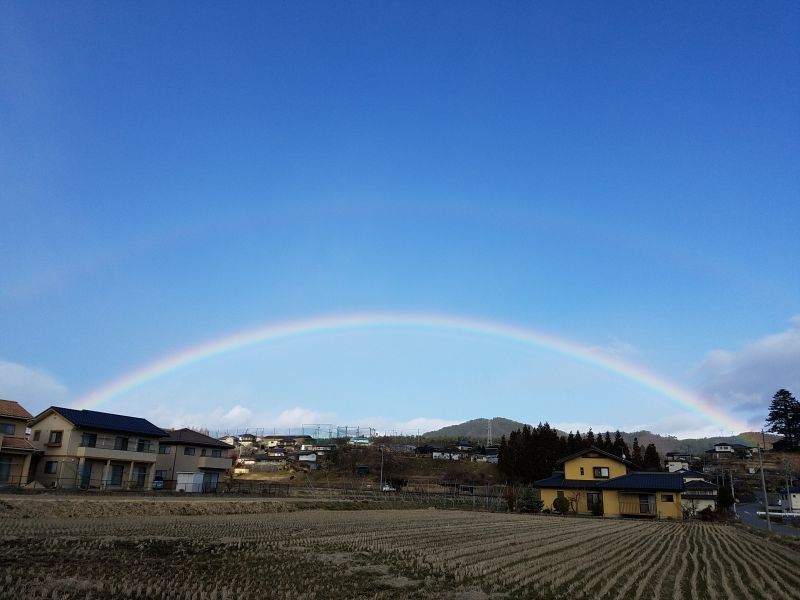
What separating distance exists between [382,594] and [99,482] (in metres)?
36.7

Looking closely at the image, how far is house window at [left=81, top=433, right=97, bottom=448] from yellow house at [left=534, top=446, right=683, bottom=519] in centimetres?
3737

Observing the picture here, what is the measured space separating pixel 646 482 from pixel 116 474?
139 feet

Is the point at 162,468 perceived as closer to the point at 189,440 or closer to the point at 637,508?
the point at 189,440

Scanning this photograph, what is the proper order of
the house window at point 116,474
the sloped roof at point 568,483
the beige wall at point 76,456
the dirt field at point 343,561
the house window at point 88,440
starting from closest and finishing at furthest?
the dirt field at point 343,561 → the beige wall at point 76,456 → the house window at point 88,440 → the house window at point 116,474 → the sloped roof at point 568,483

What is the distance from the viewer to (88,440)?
40531 mm

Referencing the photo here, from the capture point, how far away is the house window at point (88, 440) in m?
40.2

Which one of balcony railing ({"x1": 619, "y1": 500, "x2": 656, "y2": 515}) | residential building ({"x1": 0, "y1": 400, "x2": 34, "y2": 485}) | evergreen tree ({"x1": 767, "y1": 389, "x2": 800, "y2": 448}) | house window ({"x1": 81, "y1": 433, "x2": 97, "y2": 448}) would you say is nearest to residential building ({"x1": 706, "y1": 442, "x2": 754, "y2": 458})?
evergreen tree ({"x1": 767, "y1": 389, "x2": 800, "y2": 448})

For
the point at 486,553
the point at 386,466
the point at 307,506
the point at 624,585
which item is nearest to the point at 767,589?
the point at 624,585

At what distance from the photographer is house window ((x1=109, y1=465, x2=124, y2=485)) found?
137ft

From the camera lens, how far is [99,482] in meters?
40.2

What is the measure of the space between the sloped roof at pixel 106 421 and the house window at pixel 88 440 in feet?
2.38

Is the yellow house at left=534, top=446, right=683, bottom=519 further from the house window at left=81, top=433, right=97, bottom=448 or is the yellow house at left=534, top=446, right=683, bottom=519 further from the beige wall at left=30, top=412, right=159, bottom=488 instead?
the house window at left=81, top=433, right=97, bottom=448

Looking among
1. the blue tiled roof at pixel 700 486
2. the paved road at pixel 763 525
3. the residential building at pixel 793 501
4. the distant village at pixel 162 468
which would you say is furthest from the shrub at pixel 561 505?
the residential building at pixel 793 501

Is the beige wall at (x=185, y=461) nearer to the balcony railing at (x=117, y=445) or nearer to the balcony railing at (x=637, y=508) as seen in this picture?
the balcony railing at (x=117, y=445)
